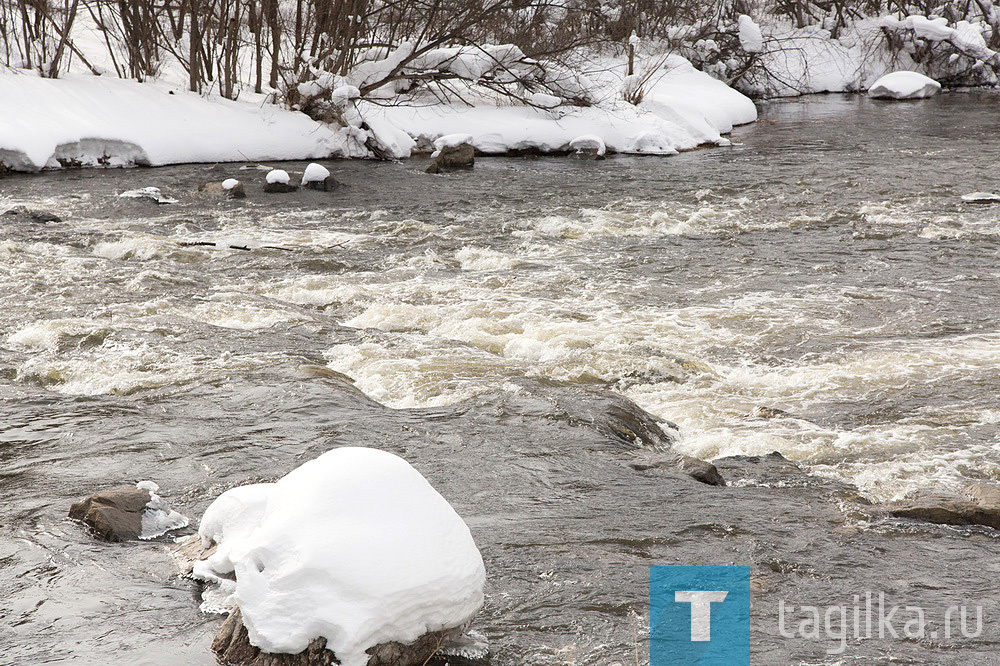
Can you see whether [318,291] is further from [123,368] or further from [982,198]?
[982,198]

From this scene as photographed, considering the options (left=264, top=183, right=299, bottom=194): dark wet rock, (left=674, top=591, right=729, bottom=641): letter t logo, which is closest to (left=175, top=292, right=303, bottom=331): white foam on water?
(left=674, top=591, right=729, bottom=641): letter t logo

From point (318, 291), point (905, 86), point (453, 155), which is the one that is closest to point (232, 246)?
point (318, 291)

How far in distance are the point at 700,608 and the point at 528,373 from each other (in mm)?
3098

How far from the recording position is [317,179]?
1363 cm

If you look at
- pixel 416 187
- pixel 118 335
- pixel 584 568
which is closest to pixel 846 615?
pixel 584 568

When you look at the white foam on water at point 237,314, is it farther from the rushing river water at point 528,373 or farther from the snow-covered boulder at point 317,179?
the snow-covered boulder at point 317,179

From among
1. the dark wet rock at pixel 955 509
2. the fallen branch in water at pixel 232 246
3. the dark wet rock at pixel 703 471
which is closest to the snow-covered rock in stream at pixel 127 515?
the dark wet rock at pixel 703 471

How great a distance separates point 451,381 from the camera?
6.38 metres

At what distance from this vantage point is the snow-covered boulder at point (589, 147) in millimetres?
16469

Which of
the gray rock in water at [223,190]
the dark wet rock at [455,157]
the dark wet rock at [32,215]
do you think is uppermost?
the dark wet rock at [455,157]

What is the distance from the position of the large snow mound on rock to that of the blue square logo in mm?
13313

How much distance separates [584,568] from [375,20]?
16.9 meters

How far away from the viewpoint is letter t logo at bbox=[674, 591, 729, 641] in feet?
11.5

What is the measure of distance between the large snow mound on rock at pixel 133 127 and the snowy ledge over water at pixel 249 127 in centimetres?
2
